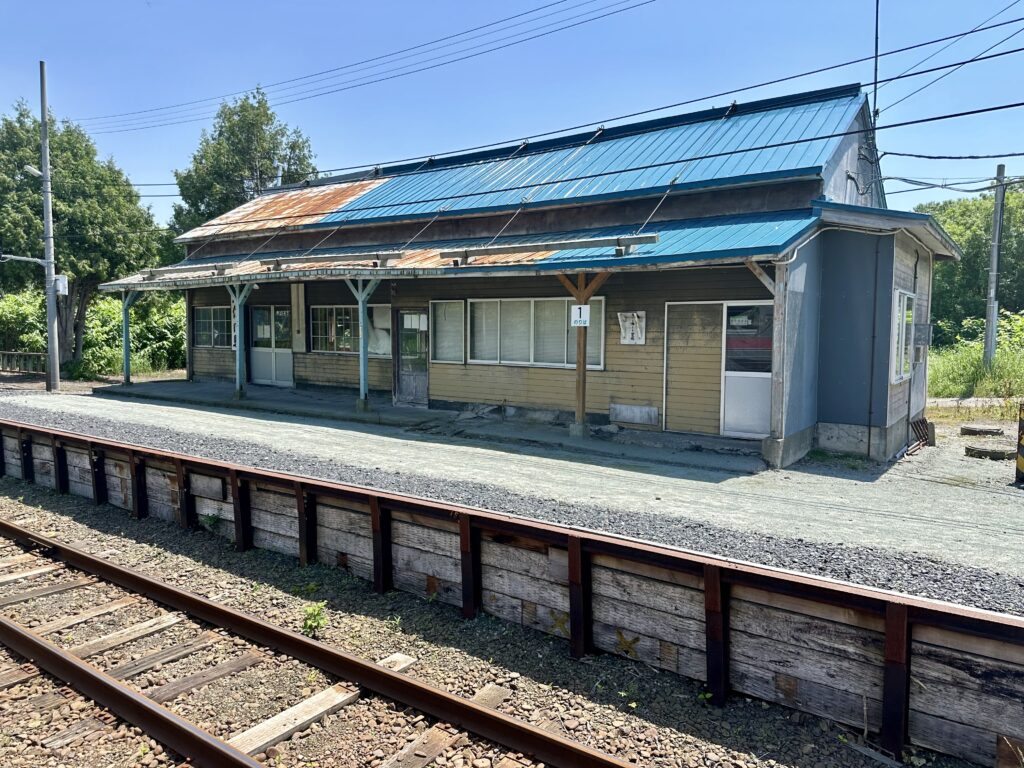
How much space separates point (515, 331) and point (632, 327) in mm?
2604

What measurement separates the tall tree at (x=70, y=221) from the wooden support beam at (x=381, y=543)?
23241 millimetres

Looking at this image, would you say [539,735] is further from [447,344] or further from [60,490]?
[447,344]

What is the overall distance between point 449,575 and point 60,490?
701cm

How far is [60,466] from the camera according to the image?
9875mm

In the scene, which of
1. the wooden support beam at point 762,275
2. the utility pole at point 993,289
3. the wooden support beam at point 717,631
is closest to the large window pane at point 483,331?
the wooden support beam at point 762,275

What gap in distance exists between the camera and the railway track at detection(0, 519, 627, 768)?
3854 millimetres

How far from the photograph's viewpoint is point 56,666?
4793 mm

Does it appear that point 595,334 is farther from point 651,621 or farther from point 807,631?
point 807,631

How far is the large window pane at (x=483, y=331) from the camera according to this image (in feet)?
46.7

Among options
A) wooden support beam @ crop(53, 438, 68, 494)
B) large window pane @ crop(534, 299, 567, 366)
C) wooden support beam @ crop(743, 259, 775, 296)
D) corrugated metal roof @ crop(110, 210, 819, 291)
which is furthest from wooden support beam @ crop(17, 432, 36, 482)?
wooden support beam @ crop(743, 259, 775, 296)

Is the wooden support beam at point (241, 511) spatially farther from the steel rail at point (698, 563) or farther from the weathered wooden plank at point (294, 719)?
the weathered wooden plank at point (294, 719)

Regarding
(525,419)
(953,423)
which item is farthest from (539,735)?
(953,423)

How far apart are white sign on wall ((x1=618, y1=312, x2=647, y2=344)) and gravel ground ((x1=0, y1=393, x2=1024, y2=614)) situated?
123 inches

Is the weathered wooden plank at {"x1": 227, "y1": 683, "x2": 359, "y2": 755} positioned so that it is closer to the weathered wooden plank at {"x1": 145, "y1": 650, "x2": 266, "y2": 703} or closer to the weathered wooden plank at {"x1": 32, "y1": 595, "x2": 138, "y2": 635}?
the weathered wooden plank at {"x1": 145, "y1": 650, "x2": 266, "y2": 703}
